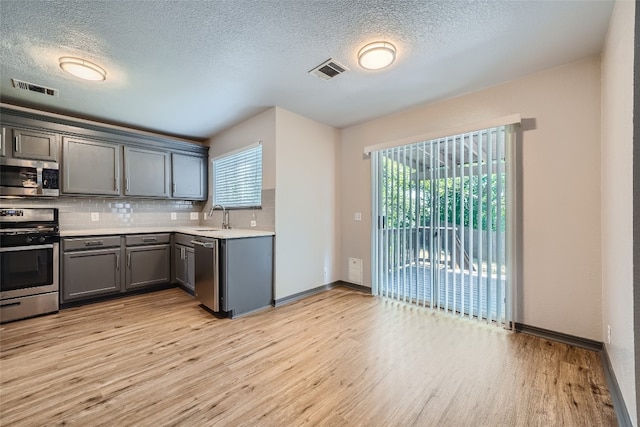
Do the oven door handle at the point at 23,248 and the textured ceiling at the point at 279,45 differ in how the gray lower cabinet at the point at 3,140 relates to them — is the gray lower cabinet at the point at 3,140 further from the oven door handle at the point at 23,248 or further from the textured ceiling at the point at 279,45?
the oven door handle at the point at 23,248

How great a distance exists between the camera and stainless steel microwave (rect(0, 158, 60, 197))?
2.92m

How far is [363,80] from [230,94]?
1.47m

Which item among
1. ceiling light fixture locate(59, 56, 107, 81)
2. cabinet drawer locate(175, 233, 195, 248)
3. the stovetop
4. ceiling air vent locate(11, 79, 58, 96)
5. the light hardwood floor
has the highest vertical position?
ceiling air vent locate(11, 79, 58, 96)

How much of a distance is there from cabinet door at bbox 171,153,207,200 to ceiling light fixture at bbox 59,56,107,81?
188 cm

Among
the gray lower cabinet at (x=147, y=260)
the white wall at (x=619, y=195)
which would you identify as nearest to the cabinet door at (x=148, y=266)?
the gray lower cabinet at (x=147, y=260)

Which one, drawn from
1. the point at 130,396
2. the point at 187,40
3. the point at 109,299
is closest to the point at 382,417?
the point at 130,396

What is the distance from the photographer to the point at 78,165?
3424 millimetres

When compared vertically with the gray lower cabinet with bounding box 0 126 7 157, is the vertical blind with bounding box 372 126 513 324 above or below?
below

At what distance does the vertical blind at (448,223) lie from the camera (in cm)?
254

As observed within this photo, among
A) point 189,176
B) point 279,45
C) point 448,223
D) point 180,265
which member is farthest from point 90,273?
point 448,223

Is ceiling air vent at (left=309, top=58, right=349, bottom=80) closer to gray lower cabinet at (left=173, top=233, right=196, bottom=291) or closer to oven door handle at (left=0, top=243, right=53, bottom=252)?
gray lower cabinet at (left=173, top=233, right=196, bottom=291)

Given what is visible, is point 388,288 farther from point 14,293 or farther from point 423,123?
point 14,293

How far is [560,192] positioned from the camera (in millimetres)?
2273

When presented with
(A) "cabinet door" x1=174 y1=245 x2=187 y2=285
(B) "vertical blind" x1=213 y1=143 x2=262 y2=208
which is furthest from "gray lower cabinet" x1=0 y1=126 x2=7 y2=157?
(B) "vertical blind" x1=213 y1=143 x2=262 y2=208
